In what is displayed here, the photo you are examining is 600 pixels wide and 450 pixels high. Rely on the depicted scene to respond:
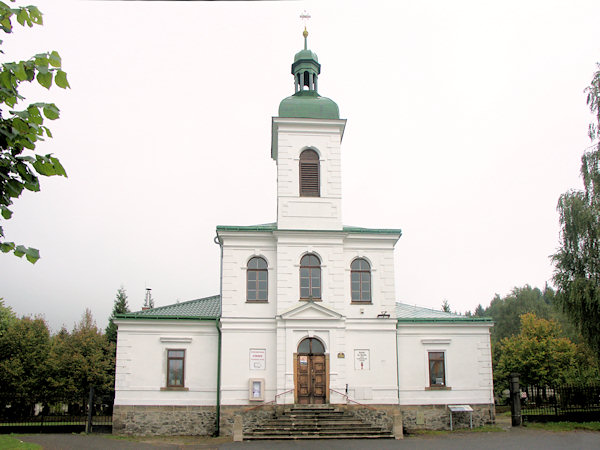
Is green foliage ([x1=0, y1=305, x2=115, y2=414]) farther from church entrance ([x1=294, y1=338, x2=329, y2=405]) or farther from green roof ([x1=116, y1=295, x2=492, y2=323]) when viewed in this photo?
church entrance ([x1=294, y1=338, x2=329, y2=405])

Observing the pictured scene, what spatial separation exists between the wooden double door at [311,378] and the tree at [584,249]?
9518mm

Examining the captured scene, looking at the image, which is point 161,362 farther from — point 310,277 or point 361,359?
point 361,359

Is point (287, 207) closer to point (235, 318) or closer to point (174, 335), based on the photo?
point (235, 318)

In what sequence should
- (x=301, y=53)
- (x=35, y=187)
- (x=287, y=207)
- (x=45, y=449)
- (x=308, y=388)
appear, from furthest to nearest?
(x=301, y=53)
(x=287, y=207)
(x=308, y=388)
(x=45, y=449)
(x=35, y=187)

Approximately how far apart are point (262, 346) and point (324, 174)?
747cm

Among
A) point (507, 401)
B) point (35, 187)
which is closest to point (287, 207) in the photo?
point (35, 187)

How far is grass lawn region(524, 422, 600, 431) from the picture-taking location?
70.5ft

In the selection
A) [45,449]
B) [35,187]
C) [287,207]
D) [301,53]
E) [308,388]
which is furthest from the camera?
[301,53]

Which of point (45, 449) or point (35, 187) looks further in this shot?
point (45, 449)

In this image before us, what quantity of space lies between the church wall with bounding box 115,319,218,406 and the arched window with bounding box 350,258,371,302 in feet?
19.2

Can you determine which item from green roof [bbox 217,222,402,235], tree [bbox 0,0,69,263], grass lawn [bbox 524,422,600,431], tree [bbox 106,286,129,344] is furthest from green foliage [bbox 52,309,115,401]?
tree [bbox 0,0,69,263]

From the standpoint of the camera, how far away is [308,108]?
25.1 m

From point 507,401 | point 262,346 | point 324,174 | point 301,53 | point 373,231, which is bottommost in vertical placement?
point 507,401

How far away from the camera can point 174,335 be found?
23234 mm
